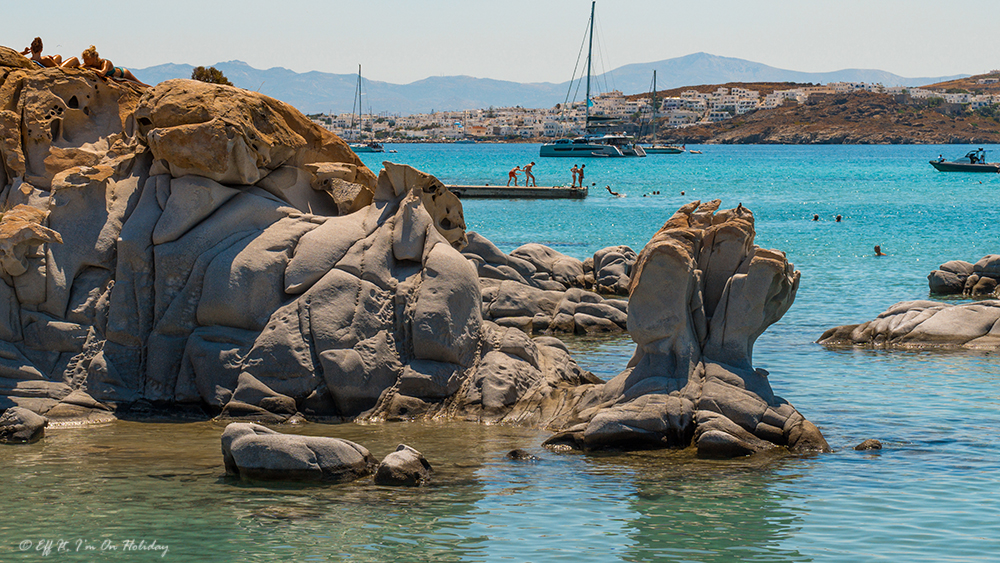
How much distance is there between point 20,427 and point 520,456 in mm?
6881

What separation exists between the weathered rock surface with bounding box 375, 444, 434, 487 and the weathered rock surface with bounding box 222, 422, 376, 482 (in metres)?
0.40

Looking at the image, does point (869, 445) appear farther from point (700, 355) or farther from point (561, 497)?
point (561, 497)

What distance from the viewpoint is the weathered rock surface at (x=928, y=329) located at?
2364 cm

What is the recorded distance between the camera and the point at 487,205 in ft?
212

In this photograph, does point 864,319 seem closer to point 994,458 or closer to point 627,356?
point 627,356

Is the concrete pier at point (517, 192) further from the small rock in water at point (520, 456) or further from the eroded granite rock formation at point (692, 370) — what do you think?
the small rock in water at point (520, 456)

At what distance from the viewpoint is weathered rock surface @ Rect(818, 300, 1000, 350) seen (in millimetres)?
23641

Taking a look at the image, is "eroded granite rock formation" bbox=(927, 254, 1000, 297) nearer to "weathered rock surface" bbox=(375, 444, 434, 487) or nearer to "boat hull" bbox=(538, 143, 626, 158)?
"weathered rock surface" bbox=(375, 444, 434, 487)

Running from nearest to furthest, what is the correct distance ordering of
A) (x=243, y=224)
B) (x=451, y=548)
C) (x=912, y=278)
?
(x=451, y=548), (x=243, y=224), (x=912, y=278)

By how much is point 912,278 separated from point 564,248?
46.1ft

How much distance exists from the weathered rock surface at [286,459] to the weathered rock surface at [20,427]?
3421mm

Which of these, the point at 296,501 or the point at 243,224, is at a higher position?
the point at 243,224

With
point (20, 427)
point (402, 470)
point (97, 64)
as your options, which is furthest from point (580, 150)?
point (402, 470)

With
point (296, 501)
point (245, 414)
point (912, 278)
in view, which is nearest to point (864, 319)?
point (912, 278)
